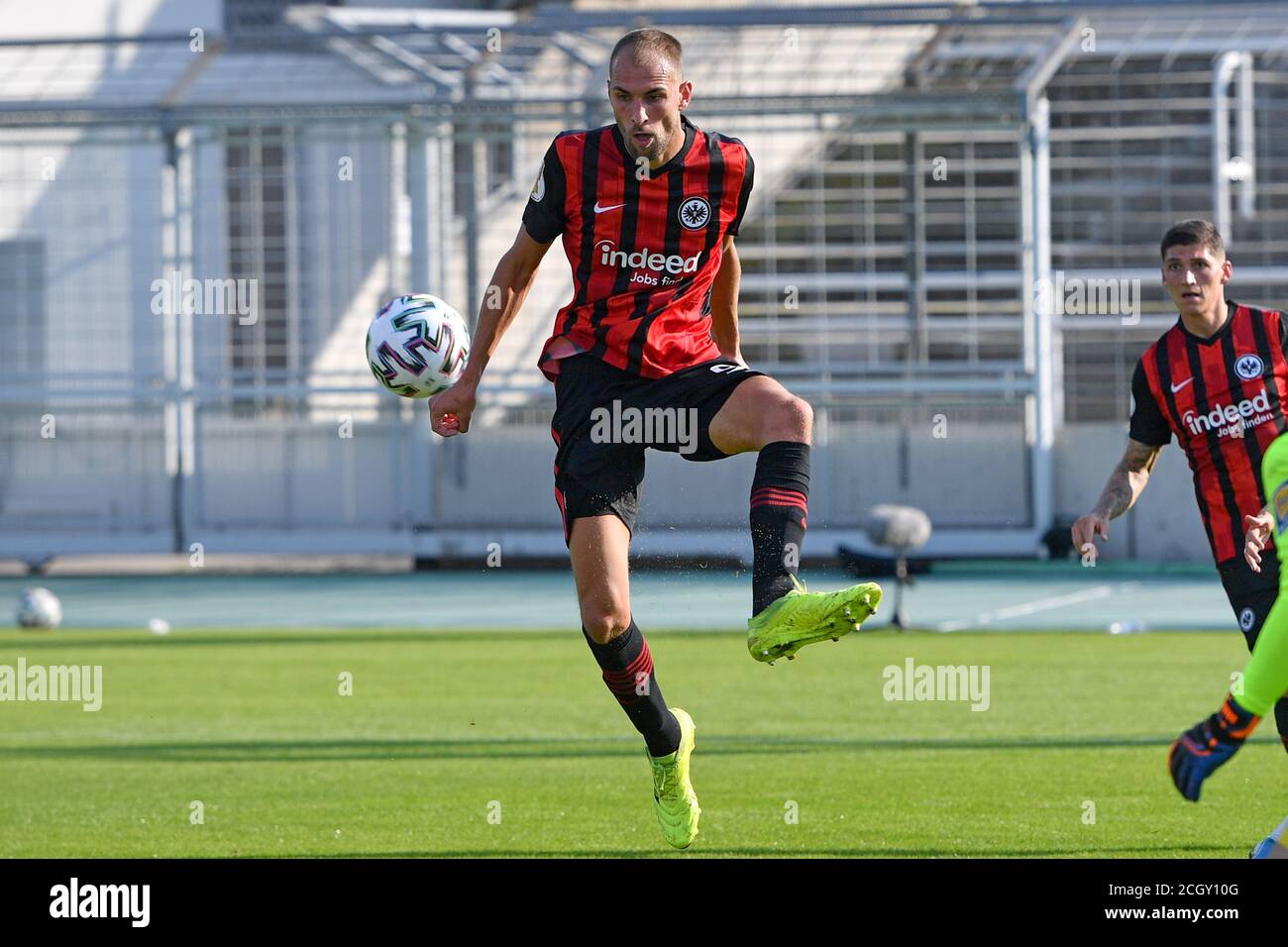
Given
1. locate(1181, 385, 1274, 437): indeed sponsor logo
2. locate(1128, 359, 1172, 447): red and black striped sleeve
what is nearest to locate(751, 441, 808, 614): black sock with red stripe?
locate(1128, 359, 1172, 447): red and black striped sleeve

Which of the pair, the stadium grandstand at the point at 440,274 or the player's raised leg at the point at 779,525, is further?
the stadium grandstand at the point at 440,274

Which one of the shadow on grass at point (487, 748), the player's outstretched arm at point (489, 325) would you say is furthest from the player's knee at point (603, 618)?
the shadow on grass at point (487, 748)

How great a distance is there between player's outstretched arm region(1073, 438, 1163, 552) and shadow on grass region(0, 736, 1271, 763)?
320 cm

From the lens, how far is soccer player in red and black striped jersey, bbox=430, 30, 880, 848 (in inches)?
250

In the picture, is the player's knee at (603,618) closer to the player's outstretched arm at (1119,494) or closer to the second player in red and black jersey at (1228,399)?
the player's outstretched arm at (1119,494)

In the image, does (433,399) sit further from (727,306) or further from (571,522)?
(727,306)

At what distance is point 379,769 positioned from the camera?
960cm

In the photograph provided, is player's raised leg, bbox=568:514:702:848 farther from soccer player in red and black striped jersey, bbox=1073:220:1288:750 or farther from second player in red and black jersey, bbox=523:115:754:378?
soccer player in red and black striped jersey, bbox=1073:220:1288:750

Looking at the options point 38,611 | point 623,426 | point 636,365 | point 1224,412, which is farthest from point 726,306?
point 38,611

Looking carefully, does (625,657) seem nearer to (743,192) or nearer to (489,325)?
(489,325)

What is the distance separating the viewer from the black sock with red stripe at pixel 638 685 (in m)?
6.57

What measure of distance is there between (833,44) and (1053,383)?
17.1ft

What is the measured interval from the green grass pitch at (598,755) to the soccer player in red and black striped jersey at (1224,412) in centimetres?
107
